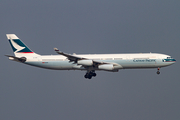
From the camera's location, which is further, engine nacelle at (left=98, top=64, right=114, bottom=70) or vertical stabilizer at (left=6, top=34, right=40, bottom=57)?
vertical stabilizer at (left=6, top=34, right=40, bottom=57)

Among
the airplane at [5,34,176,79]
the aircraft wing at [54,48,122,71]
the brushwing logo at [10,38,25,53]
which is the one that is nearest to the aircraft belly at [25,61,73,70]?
the airplane at [5,34,176,79]

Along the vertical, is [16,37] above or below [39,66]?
above

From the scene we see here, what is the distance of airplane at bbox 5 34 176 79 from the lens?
218 feet

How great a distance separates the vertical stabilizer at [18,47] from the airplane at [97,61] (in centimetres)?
150

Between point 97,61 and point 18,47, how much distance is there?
71.9 feet

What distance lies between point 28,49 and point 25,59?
12.0 feet

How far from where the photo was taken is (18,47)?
2965 inches

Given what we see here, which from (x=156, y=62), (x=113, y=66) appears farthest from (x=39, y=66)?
(x=156, y=62)

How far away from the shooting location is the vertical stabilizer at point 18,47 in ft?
245

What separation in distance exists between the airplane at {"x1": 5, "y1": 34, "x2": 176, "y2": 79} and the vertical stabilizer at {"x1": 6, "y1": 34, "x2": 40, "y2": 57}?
1.50 m

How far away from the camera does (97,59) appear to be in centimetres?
6869

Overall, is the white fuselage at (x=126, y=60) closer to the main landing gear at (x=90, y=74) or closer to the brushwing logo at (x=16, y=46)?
the main landing gear at (x=90, y=74)

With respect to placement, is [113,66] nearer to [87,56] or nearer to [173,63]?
[87,56]

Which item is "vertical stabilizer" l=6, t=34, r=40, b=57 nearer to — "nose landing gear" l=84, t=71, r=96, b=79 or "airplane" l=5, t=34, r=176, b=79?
"airplane" l=5, t=34, r=176, b=79
